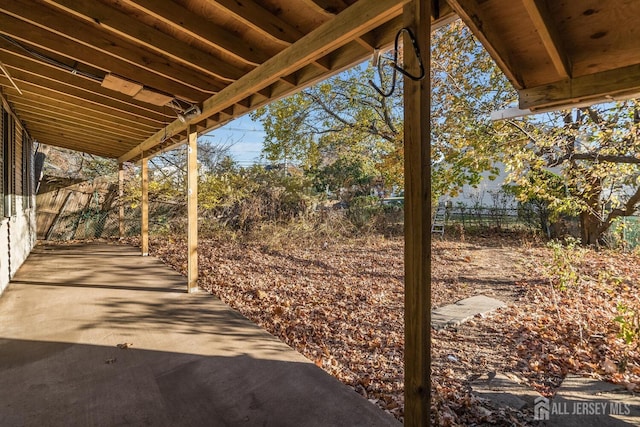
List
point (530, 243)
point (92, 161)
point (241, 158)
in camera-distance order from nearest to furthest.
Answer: point (530, 243)
point (241, 158)
point (92, 161)

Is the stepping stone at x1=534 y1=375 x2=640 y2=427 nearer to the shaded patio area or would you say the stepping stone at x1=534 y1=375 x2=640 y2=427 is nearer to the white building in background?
the shaded patio area

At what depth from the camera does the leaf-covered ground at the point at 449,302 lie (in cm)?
255

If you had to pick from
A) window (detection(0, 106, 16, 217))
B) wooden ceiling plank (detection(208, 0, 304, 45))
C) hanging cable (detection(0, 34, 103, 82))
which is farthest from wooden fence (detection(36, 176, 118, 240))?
wooden ceiling plank (detection(208, 0, 304, 45))

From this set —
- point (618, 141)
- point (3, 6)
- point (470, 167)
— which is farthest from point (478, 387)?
point (618, 141)

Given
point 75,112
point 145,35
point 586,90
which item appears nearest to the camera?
point 586,90

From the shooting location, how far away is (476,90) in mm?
6148

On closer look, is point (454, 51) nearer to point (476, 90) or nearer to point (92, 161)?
point (476, 90)

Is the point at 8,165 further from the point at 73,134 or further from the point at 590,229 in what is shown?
the point at 590,229

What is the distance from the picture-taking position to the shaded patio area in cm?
190

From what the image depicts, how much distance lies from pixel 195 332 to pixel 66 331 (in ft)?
3.98

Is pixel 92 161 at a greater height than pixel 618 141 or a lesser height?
greater

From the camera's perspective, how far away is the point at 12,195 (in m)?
5.03

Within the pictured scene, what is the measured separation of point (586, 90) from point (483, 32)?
995 millimetres

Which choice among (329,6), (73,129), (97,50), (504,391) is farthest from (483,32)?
(73,129)
